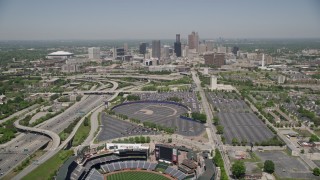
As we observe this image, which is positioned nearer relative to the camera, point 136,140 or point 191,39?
point 136,140

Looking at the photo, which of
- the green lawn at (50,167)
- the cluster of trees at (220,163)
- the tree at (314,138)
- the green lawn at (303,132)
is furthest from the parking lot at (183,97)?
the green lawn at (50,167)

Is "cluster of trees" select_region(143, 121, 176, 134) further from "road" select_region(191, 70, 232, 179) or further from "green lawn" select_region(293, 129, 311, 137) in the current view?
"green lawn" select_region(293, 129, 311, 137)

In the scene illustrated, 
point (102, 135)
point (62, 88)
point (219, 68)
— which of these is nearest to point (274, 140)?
point (102, 135)

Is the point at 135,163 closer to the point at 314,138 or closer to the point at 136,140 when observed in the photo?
the point at 136,140

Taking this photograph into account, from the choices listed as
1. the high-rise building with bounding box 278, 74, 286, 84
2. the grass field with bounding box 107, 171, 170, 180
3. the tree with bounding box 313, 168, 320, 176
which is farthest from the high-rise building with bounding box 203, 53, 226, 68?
the grass field with bounding box 107, 171, 170, 180

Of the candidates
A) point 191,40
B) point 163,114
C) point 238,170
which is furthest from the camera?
point 191,40

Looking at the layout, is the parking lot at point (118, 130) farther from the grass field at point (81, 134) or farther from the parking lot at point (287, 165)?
the parking lot at point (287, 165)

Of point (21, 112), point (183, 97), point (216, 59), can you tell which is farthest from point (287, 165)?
point (216, 59)
